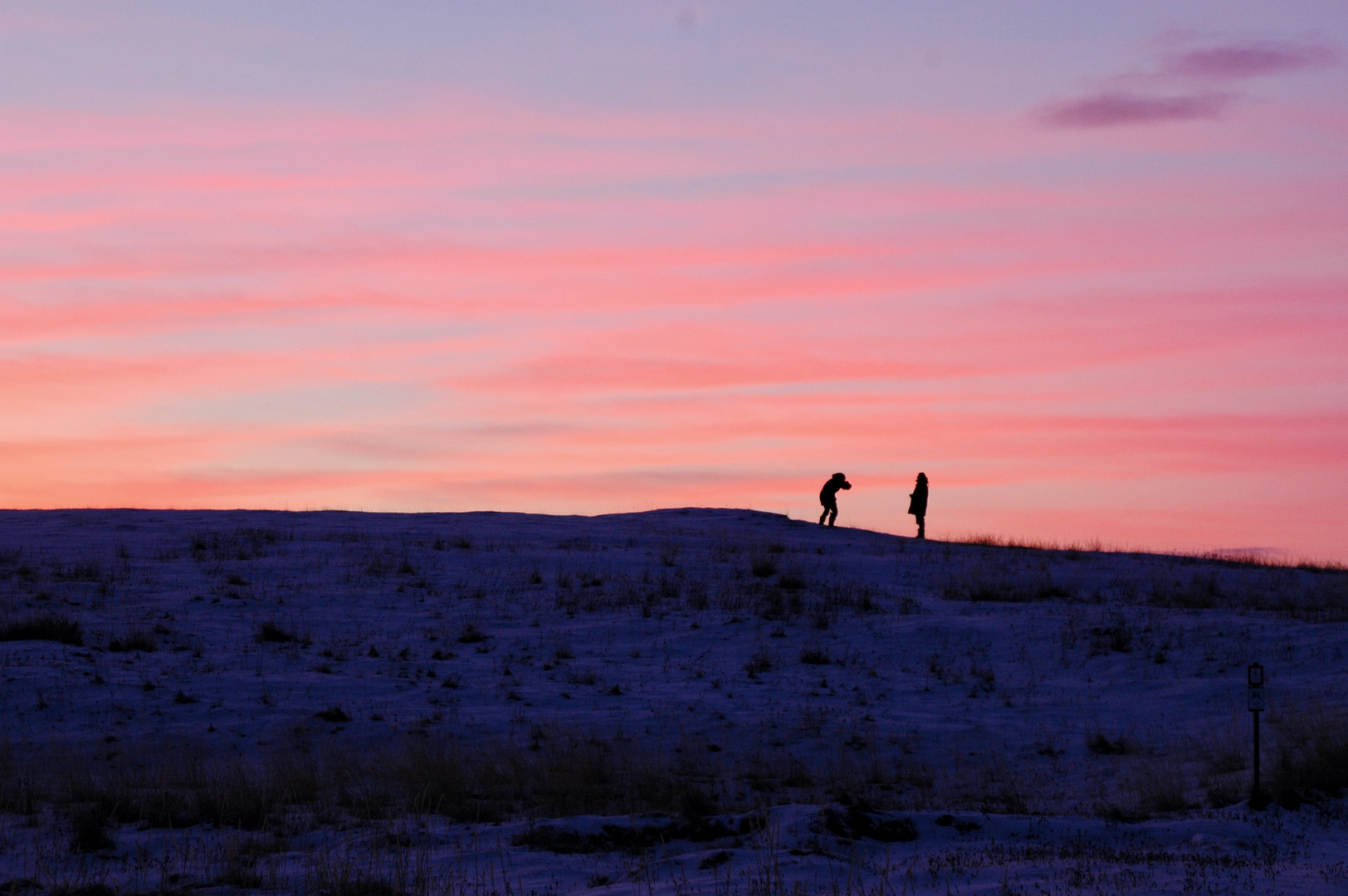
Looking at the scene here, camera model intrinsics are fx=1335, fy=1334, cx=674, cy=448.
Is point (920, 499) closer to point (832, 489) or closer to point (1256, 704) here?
point (832, 489)

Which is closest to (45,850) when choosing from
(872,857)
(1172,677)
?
(872,857)

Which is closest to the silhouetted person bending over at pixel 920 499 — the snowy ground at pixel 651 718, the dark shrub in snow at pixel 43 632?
the snowy ground at pixel 651 718

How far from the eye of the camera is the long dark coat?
37219 mm

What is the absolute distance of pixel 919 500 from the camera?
37.3 metres

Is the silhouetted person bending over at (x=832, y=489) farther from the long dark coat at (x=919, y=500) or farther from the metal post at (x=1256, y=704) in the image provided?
the metal post at (x=1256, y=704)

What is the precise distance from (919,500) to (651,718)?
22.5 m

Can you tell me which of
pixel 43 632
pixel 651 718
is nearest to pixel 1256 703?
pixel 651 718

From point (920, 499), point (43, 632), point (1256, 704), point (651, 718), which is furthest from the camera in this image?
point (920, 499)

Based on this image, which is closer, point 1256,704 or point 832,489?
point 1256,704

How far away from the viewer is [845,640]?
20.9 m

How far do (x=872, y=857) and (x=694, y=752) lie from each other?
15.3 ft

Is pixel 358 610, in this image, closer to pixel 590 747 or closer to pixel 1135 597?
pixel 590 747

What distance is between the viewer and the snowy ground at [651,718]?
10.0 m

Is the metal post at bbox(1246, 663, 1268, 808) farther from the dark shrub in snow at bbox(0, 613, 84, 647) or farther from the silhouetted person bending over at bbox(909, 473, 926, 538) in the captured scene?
the silhouetted person bending over at bbox(909, 473, 926, 538)
